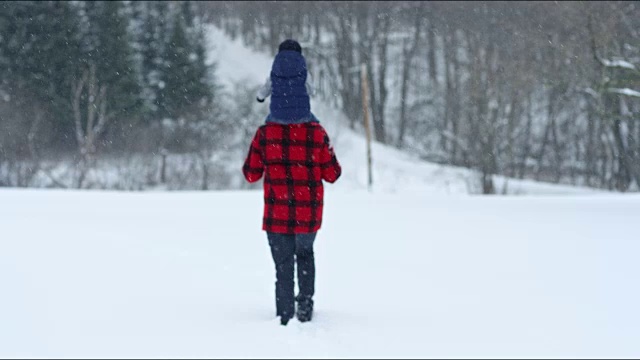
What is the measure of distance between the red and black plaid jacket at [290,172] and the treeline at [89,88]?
30.7m

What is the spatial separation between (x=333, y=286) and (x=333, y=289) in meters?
0.12

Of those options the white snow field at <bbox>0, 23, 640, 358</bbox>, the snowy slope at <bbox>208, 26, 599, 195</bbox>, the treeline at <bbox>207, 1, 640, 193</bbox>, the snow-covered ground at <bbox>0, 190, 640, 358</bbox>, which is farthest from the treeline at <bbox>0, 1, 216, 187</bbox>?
the snow-covered ground at <bbox>0, 190, 640, 358</bbox>

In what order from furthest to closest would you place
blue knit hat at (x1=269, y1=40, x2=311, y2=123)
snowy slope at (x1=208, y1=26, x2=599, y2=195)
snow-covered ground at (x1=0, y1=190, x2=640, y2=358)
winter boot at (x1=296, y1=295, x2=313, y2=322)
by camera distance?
snowy slope at (x1=208, y1=26, x2=599, y2=195) → winter boot at (x1=296, y1=295, x2=313, y2=322) → blue knit hat at (x1=269, y1=40, x2=311, y2=123) → snow-covered ground at (x1=0, y1=190, x2=640, y2=358)

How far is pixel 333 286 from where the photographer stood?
5.88 m

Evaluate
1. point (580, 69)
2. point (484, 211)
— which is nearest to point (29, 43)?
point (580, 69)

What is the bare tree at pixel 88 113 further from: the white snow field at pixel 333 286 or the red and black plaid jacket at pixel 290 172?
the red and black plaid jacket at pixel 290 172

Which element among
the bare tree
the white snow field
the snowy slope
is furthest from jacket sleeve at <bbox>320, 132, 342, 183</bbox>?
the bare tree

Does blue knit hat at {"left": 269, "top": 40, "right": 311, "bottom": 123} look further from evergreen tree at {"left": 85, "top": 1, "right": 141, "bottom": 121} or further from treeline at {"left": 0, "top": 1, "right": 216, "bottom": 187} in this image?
evergreen tree at {"left": 85, "top": 1, "right": 141, "bottom": 121}

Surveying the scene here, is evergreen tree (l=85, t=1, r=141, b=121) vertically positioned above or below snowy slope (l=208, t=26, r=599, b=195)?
above

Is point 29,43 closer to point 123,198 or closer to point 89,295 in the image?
point 123,198

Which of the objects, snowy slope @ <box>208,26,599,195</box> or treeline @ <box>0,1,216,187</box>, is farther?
snowy slope @ <box>208,26,599,195</box>

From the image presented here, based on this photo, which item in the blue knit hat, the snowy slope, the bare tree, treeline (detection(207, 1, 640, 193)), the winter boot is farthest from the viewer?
the snowy slope

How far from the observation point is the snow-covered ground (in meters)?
4.05

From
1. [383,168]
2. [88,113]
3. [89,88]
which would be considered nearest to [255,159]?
[88,113]
